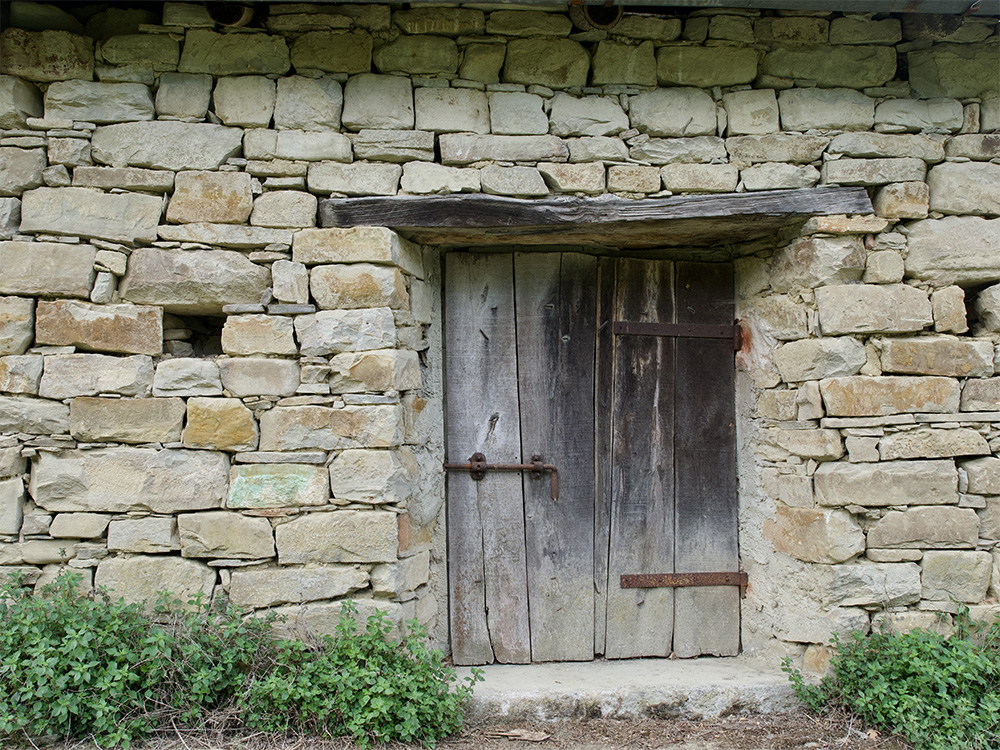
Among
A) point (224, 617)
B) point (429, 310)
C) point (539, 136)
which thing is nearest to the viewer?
point (224, 617)

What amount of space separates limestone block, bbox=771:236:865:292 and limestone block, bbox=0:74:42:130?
3.16 m

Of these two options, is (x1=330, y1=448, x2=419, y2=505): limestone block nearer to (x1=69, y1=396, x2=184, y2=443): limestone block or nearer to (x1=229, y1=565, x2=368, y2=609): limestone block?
(x1=229, y1=565, x2=368, y2=609): limestone block

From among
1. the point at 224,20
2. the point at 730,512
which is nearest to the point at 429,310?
the point at 224,20

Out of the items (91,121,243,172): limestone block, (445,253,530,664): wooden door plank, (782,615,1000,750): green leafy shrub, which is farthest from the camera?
(445,253,530,664): wooden door plank

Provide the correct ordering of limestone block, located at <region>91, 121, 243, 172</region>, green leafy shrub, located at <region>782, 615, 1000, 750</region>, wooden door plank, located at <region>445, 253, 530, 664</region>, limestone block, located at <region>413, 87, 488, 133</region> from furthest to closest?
wooden door plank, located at <region>445, 253, 530, 664</region> → limestone block, located at <region>413, 87, 488, 133</region> → limestone block, located at <region>91, 121, 243, 172</region> → green leafy shrub, located at <region>782, 615, 1000, 750</region>

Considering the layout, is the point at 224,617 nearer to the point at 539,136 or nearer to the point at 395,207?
the point at 395,207

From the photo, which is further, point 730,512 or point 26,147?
point 730,512

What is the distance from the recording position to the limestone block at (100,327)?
250cm

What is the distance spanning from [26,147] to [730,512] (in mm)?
3361

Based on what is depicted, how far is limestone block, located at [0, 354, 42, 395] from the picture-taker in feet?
8.12

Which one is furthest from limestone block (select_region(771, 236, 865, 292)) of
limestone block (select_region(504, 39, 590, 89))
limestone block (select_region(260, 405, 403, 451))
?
limestone block (select_region(260, 405, 403, 451))

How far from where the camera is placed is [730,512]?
3.07 metres

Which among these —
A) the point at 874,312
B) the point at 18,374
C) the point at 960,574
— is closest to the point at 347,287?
the point at 18,374

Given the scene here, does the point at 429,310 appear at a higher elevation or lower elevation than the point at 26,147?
lower
